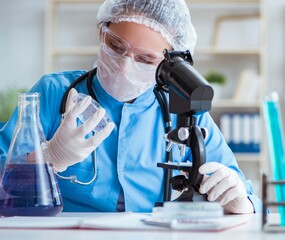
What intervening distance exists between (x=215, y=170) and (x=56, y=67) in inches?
151

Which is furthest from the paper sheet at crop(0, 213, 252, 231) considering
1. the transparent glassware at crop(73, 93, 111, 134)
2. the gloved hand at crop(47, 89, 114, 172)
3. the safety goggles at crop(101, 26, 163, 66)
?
the safety goggles at crop(101, 26, 163, 66)

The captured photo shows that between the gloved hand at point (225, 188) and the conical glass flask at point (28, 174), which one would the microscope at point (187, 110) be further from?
the conical glass flask at point (28, 174)

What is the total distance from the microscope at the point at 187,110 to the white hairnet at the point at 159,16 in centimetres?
47

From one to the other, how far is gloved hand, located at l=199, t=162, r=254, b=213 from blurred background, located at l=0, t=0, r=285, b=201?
332 cm

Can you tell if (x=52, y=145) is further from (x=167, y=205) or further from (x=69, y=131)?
(x=167, y=205)

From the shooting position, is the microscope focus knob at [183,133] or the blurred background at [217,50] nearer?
the microscope focus knob at [183,133]

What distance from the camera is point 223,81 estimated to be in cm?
503

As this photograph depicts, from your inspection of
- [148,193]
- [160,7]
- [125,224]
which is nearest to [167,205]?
[125,224]

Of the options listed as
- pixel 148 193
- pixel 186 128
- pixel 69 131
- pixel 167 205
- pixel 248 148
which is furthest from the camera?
pixel 248 148

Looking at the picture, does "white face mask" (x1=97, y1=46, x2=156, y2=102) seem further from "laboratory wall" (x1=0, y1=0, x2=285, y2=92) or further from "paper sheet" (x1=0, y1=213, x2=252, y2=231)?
"laboratory wall" (x1=0, y1=0, x2=285, y2=92)

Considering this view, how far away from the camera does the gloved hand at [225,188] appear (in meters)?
1.50

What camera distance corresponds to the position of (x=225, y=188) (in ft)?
5.18

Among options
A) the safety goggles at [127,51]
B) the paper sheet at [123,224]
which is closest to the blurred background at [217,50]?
the safety goggles at [127,51]

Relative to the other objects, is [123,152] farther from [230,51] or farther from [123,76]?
[230,51]
